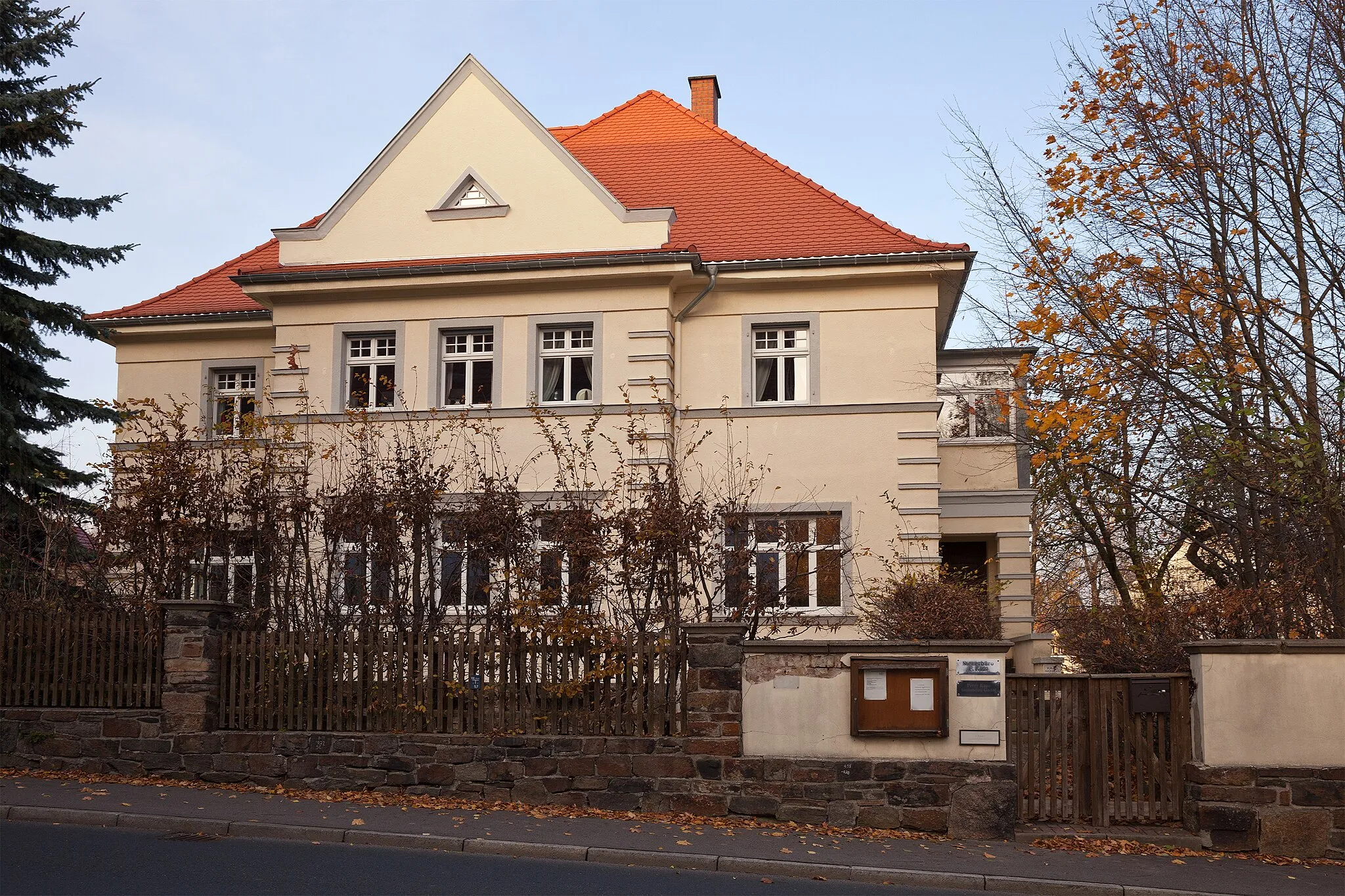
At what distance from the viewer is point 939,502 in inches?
829

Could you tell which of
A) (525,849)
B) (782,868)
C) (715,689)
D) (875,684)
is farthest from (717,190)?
(782,868)

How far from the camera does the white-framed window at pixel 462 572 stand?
574 inches

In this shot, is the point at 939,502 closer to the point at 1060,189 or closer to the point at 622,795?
the point at 1060,189

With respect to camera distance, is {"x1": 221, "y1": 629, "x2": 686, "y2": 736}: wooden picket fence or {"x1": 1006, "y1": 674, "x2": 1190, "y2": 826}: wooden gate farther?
{"x1": 221, "y1": 629, "x2": 686, "y2": 736}: wooden picket fence

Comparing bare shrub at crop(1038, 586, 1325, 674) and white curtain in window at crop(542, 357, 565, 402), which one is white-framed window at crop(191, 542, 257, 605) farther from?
bare shrub at crop(1038, 586, 1325, 674)

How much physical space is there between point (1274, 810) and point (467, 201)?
15060 mm

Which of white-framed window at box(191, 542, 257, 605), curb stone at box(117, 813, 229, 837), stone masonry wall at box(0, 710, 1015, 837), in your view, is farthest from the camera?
white-framed window at box(191, 542, 257, 605)

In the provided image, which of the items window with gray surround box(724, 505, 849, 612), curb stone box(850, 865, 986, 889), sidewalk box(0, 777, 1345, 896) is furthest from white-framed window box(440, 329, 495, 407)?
curb stone box(850, 865, 986, 889)

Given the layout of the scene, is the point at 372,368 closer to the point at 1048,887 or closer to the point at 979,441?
the point at 979,441

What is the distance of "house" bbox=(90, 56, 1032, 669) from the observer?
2027cm

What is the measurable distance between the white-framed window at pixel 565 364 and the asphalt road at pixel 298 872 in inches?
422

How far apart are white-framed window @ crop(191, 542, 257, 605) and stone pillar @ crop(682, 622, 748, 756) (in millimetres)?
5875

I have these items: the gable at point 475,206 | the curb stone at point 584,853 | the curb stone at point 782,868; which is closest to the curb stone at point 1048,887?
the curb stone at point 584,853

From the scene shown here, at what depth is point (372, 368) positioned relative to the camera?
21.2 m
